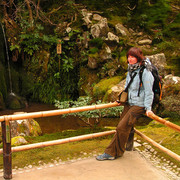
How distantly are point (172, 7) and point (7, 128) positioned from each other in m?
11.9

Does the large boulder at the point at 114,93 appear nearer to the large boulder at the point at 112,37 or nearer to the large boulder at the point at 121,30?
the large boulder at the point at 112,37

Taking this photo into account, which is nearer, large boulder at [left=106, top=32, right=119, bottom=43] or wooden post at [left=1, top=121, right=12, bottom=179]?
wooden post at [left=1, top=121, right=12, bottom=179]

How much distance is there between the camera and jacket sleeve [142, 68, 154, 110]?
3265 mm

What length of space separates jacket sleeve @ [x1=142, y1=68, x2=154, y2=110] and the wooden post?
185 cm

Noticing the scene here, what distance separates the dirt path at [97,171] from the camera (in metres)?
3.12

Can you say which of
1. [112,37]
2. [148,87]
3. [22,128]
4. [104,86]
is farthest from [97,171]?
[112,37]

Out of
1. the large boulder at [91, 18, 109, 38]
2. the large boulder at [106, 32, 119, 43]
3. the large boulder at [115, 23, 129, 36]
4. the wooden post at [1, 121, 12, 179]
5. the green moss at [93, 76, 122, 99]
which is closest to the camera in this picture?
the wooden post at [1, 121, 12, 179]

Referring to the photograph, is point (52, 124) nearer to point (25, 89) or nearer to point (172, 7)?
point (25, 89)

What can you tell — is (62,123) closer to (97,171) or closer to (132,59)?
(97,171)

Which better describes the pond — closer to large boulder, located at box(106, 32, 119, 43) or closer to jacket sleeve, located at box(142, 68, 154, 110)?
large boulder, located at box(106, 32, 119, 43)

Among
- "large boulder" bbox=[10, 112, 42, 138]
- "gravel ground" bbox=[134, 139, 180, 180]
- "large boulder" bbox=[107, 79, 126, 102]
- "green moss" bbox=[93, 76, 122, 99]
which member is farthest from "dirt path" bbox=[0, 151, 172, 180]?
"green moss" bbox=[93, 76, 122, 99]

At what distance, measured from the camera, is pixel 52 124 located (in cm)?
847

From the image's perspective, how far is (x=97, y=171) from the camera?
3275 millimetres

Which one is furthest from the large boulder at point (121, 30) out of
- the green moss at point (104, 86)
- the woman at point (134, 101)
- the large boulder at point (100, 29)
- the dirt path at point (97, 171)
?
the dirt path at point (97, 171)
